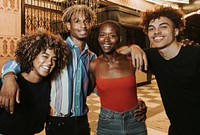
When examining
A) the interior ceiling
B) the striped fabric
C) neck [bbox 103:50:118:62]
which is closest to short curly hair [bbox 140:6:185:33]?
neck [bbox 103:50:118:62]

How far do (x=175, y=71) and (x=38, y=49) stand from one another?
1021 millimetres

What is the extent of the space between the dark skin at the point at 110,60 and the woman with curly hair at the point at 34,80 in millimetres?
321

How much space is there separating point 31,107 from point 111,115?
0.59 metres

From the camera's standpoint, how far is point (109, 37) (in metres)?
1.74

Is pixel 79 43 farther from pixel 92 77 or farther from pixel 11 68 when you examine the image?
pixel 11 68

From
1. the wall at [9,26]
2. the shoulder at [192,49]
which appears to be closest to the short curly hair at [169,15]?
the shoulder at [192,49]

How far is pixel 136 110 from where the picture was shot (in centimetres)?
158

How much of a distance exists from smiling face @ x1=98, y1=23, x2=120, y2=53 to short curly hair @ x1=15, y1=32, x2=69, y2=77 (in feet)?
1.14

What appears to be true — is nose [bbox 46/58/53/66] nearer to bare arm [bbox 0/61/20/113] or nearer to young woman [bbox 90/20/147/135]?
bare arm [bbox 0/61/20/113]

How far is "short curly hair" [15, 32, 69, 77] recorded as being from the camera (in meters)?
1.47

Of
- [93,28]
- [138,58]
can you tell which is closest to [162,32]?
[138,58]

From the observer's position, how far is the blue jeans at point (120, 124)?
1518 mm

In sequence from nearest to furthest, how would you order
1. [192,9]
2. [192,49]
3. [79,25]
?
1. [192,49]
2. [79,25]
3. [192,9]

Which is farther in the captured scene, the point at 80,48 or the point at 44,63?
the point at 80,48
